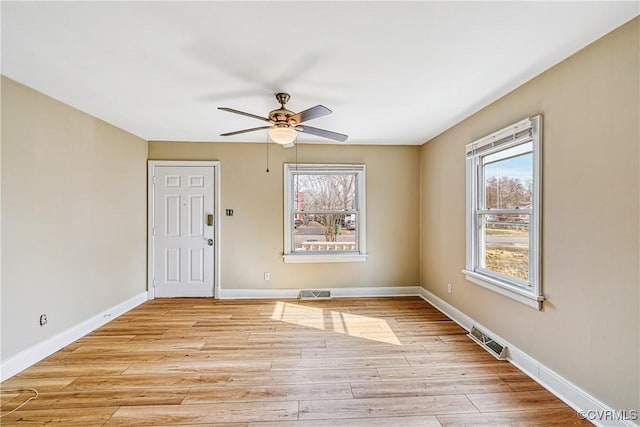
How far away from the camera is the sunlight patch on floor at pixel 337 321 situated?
3119mm

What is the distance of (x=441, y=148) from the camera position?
3.93 metres

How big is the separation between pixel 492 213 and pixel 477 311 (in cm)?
111

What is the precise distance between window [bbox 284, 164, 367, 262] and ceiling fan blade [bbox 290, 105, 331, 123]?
1977 millimetres

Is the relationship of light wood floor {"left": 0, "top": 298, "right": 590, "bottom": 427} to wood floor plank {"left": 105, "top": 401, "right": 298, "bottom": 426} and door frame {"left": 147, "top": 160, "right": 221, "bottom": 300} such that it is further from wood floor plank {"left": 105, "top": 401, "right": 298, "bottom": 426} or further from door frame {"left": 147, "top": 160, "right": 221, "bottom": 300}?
door frame {"left": 147, "top": 160, "right": 221, "bottom": 300}

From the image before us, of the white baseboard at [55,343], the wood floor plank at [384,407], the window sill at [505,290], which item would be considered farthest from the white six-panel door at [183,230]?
the window sill at [505,290]

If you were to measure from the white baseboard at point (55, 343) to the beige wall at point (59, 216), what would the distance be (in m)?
0.05

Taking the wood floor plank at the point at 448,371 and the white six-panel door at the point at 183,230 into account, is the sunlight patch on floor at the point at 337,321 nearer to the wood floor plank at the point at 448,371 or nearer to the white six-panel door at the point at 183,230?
the wood floor plank at the point at 448,371

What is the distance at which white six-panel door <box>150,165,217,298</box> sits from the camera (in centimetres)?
438

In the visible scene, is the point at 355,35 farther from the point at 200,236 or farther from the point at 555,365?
the point at 200,236

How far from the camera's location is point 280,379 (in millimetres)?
2293

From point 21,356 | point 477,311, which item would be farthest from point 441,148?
point 21,356

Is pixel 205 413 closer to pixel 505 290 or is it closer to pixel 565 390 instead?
pixel 565 390

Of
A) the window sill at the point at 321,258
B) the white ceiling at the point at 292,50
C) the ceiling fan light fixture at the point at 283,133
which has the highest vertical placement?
the white ceiling at the point at 292,50

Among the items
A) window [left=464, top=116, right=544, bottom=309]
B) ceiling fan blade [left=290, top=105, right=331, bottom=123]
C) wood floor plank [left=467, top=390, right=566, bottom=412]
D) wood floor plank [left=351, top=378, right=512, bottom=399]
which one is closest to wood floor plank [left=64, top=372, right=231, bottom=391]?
wood floor plank [left=351, top=378, right=512, bottom=399]
